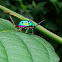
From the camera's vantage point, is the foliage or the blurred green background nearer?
the foliage

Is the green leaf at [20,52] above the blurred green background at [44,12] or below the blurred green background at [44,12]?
above

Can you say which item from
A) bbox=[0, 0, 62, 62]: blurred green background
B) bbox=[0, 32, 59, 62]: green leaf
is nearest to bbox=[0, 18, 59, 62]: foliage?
bbox=[0, 32, 59, 62]: green leaf

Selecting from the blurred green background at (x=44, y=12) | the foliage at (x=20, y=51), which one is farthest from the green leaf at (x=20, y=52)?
the blurred green background at (x=44, y=12)

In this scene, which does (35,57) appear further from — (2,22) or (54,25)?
(54,25)

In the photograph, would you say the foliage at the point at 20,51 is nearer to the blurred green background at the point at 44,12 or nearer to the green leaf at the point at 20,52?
the green leaf at the point at 20,52

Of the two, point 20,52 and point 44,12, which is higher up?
point 20,52

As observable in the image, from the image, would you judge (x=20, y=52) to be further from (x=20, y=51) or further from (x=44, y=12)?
(x=44, y=12)

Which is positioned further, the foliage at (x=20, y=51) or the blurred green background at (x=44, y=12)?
the blurred green background at (x=44, y=12)

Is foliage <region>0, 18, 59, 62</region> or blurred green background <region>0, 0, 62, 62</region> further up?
foliage <region>0, 18, 59, 62</region>

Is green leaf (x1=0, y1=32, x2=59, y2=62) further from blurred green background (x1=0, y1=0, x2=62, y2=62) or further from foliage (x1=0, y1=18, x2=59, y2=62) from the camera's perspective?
blurred green background (x1=0, y1=0, x2=62, y2=62)

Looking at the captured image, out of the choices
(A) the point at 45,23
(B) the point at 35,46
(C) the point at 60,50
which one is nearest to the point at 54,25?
(A) the point at 45,23

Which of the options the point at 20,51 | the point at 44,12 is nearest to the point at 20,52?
the point at 20,51
